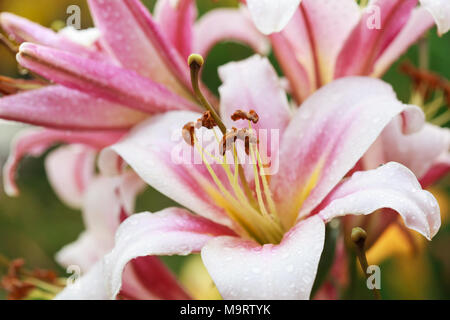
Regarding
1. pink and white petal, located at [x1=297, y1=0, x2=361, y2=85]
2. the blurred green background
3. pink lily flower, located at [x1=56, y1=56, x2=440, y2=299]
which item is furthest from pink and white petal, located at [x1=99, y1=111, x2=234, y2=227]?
the blurred green background

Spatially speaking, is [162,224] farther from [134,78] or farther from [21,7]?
[21,7]

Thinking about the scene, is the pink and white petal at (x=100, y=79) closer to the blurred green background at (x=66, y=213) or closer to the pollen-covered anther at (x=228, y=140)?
the pollen-covered anther at (x=228, y=140)

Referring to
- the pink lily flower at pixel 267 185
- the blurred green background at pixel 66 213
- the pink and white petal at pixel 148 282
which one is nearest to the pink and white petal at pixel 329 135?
the pink lily flower at pixel 267 185

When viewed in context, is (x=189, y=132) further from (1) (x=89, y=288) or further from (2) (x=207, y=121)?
(1) (x=89, y=288)

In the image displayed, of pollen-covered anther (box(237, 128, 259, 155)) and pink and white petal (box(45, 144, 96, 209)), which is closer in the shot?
pollen-covered anther (box(237, 128, 259, 155))

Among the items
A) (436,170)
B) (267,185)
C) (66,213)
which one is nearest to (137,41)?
(267,185)

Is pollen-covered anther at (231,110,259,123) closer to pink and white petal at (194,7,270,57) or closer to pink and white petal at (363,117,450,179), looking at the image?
pink and white petal at (363,117,450,179)
